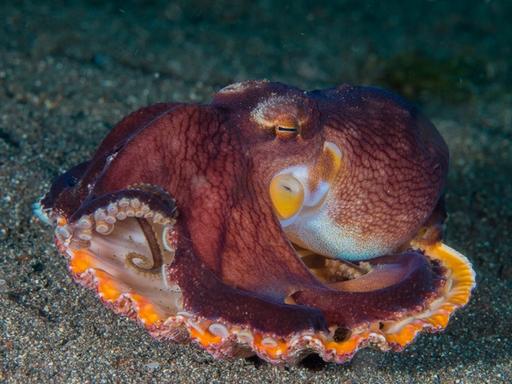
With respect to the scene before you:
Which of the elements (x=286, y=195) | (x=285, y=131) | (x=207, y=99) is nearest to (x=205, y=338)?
(x=286, y=195)

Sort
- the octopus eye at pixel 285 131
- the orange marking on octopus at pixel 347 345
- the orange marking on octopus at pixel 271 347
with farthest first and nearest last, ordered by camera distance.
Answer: the octopus eye at pixel 285 131
the orange marking on octopus at pixel 347 345
the orange marking on octopus at pixel 271 347

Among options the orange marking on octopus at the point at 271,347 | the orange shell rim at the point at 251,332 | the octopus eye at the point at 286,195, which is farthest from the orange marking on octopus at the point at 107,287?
the octopus eye at the point at 286,195

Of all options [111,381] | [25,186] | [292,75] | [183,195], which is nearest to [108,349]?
[111,381]

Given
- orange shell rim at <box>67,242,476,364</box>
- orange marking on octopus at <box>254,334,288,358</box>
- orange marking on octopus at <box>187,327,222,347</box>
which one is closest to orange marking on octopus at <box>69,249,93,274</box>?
orange shell rim at <box>67,242,476,364</box>

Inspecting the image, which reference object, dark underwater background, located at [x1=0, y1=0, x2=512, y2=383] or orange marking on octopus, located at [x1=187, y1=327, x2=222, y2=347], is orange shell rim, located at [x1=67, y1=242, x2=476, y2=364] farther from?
dark underwater background, located at [x1=0, y1=0, x2=512, y2=383]

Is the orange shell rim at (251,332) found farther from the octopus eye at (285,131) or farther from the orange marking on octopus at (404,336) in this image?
the octopus eye at (285,131)

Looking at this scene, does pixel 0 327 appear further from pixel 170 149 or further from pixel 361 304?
pixel 361 304
